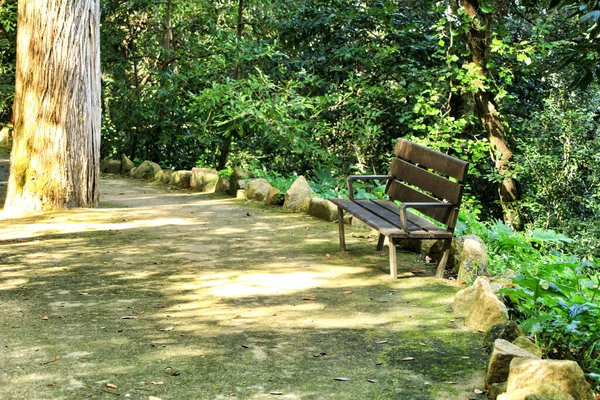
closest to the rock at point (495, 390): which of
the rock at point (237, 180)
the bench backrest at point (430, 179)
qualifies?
the bench backrest at point (430, 179)

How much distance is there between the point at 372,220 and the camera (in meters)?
6.18

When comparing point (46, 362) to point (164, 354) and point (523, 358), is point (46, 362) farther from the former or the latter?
point (523, 358)

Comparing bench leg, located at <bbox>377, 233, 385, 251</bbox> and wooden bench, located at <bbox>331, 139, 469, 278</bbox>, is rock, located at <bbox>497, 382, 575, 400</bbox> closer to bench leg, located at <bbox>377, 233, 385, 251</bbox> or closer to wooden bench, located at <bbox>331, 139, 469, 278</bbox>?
wooden bench, located at <bbox>331, 139, 469, 278</bbox>

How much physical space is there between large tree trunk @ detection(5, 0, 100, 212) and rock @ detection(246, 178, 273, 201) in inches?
95.9

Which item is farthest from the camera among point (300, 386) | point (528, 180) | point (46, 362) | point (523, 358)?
point (528, 180)

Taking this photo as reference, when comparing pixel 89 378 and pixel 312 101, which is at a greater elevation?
pixel 312 101

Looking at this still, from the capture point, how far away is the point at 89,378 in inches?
147

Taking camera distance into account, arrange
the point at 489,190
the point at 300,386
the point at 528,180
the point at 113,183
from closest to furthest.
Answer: the point at 300,386 < the point at 528,180 < the point at 113,183 < the point at 489,190

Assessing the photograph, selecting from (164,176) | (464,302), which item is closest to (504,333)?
(464,302)

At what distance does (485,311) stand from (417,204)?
1.34m

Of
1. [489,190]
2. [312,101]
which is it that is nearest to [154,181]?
[312,101]

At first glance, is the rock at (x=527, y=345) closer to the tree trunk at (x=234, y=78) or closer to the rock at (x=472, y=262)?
the rock at (x=472, y=262)

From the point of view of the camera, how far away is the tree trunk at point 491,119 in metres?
11.8

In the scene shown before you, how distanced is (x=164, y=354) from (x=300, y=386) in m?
0.87
